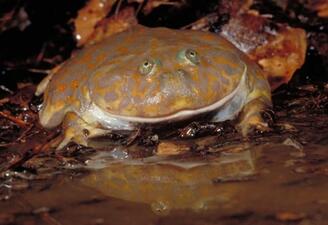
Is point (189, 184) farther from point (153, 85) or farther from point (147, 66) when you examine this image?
point (147, 66)

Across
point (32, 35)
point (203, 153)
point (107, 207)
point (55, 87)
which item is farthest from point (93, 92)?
point (32, 35)

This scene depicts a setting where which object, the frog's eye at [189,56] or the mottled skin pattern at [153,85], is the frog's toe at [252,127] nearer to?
the mottled skin pattern at [153,85]

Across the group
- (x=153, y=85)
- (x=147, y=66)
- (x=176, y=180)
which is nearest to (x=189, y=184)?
(x=176, y=180)

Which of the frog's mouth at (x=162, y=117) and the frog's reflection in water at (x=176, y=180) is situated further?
the frog's mouth at (x=162, y=117)

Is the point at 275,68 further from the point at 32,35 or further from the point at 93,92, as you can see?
the point at 32,35

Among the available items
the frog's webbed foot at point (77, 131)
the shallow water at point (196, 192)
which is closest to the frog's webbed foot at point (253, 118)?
the shallow water at point (196, 192)

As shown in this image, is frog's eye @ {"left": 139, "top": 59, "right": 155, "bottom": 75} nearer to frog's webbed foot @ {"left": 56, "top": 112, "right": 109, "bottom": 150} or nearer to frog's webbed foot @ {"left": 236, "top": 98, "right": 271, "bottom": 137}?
frog's webbed foot @ {"left": 56, "top": 112, "right": 109, "bottom": 150}

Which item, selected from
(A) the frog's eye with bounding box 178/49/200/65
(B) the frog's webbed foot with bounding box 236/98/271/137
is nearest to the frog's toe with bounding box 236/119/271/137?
(B) the frog's webbed foot with bounding box 236/98/271/137
